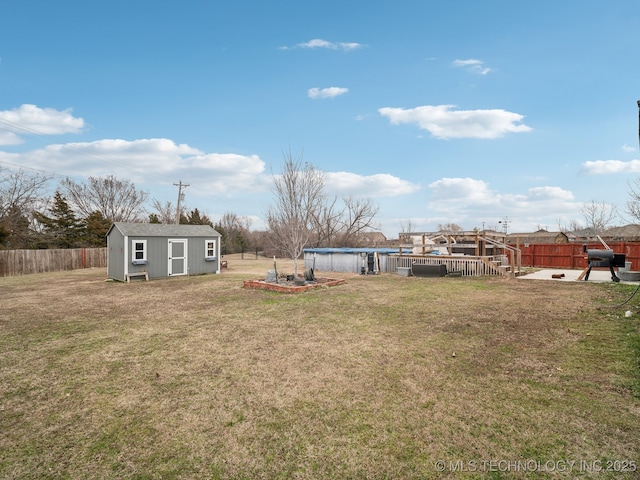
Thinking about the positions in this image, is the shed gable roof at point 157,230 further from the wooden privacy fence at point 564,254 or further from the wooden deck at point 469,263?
the wooden privacy fence at point 564,254

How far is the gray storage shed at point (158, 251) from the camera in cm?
1538

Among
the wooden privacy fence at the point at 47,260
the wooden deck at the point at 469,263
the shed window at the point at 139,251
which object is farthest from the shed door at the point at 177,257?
the wooden deck at the point at 469,263

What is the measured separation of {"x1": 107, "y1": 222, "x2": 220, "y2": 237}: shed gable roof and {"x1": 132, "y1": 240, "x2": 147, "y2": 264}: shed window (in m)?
0.38

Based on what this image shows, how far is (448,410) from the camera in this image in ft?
11.1

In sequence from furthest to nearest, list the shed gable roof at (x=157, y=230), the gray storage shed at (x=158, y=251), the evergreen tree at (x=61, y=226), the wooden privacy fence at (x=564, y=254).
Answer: the evergreen tree at (x=61, y=226)
the wooden privacy fence at (x=564, y=254)
the shed gable roof at (x=157, y=230)
the gray storage shed at (x=158, y=251)

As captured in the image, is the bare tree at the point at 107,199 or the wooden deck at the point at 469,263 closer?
the wooden deck at the point at 469,263

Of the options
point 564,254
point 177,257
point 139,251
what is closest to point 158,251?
point 139,251

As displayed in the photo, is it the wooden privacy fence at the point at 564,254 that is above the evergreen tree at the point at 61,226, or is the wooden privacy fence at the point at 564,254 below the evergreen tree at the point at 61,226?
below

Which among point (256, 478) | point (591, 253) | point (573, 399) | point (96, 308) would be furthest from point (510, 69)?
point (96, 308)

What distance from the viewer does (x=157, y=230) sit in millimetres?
16594

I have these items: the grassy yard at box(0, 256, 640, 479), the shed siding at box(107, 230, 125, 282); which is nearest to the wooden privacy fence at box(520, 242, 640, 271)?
Result: the grassy yard at box(0, 256, 640, 479)

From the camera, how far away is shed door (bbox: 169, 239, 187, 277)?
16828 mm

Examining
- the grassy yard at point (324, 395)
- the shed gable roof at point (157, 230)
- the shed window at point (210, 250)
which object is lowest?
the grassy yard at point (324, 395)

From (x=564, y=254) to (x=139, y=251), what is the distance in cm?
2415
